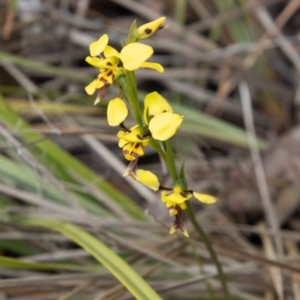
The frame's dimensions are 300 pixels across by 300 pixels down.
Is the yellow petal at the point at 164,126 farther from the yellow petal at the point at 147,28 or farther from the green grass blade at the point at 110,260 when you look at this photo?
the green grass blade at the point at 110,260

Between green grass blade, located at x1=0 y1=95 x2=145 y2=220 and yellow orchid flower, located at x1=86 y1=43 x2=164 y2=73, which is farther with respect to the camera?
green grass blade, located at x1=0 y1=95 x2=145 y2=220

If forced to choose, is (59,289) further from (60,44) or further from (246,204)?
(60,44)

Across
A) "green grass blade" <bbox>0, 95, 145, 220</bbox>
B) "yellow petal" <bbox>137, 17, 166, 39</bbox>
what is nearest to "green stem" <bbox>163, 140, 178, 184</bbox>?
"yellow petal" <bbox>137, 17, 166, 39</bbox>

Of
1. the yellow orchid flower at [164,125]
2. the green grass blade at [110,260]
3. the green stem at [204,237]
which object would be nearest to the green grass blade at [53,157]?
the green grass blade at [110,260]

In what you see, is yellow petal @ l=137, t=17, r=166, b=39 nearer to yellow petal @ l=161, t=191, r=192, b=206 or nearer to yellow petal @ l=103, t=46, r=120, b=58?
yellow petal @ l=103, t=46, r=120, b=58

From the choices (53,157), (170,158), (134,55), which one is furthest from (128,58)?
(53,157)

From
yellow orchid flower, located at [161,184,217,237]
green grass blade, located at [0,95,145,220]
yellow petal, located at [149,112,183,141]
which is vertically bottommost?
yellow orchid flower, located at [161,184,217,237]

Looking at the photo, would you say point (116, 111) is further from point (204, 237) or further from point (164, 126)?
point (204, 237)
